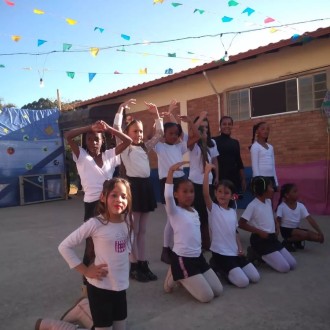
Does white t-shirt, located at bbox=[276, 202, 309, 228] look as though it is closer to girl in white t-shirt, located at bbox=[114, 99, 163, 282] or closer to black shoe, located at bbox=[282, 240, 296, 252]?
black shoe, located at bbox=[282, 240, 296, 252]

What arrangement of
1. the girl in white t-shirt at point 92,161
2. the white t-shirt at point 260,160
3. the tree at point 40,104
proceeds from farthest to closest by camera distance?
the tree at point 40,104 < the white t-shirt at point 260,160 < the girl in white t-shirt at point 92,161

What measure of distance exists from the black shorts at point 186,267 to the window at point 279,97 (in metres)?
5.08

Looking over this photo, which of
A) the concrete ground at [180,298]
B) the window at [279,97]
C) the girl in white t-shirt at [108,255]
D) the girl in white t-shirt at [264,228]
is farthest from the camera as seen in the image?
the window at [279,97]

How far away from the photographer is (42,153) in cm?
1136

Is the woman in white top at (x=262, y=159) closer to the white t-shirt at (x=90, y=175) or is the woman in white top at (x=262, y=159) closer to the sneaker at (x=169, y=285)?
the sneaker at (x=169, y=285)

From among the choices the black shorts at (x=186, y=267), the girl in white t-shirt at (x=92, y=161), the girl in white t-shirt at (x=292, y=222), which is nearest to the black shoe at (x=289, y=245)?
the girl in white t-shirt at (x=292, y=222)

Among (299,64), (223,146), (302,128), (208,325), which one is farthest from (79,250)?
(299,64)

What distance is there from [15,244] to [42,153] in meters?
5.91

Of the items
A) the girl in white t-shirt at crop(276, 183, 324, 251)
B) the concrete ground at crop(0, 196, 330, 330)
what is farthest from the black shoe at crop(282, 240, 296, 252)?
the concrete ground at crop(0, 196, 330, 330)

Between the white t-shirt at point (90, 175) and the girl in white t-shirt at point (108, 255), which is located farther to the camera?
the white t-shirt at point (90, 175)

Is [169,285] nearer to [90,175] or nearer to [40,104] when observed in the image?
[90,175]

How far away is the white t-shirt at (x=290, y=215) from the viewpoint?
4.81 m

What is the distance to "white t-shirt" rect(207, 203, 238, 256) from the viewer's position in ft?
12.3

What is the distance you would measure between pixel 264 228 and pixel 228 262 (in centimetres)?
77
